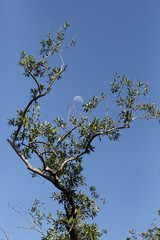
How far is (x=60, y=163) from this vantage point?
43.8 feet

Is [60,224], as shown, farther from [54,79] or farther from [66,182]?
[54,79]

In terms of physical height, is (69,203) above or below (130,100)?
below

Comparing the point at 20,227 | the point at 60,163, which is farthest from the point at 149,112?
the point at 20,227

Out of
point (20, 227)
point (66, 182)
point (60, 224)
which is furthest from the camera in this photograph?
point (66, 182)

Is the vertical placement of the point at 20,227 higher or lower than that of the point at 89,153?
lower

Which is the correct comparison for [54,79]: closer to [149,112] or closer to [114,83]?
[114,83]

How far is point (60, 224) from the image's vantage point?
12.7 m

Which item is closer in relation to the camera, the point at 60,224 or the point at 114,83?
the point at 60,224

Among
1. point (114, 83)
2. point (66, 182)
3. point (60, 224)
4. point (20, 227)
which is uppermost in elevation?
point (114, 83)

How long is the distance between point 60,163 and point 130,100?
4.72 metres

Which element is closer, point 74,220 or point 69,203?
point 74,220

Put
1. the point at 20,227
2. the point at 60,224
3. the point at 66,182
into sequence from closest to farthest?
the point at 20,227
the point at 60,224
the point at 66,182

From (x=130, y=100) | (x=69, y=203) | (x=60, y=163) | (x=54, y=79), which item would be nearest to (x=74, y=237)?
(x=69, y=203)

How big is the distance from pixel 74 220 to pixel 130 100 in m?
6.27
